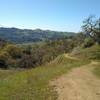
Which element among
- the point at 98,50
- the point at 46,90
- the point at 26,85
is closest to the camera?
the point at 46,90

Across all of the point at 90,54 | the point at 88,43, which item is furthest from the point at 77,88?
the point at 88,43

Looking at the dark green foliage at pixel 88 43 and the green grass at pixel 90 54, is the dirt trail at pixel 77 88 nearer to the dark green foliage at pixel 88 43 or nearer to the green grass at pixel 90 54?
the green grass at pixel 90 54

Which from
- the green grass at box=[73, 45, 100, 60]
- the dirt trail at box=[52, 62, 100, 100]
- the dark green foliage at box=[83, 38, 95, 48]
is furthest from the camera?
the dark green foliage at box=[83, 38, 95, 48]

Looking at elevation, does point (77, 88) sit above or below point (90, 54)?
above

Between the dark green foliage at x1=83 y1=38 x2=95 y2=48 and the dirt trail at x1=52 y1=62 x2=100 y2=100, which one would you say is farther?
the dark green foliage at x1=83 y1=38 x2=95 y2=48

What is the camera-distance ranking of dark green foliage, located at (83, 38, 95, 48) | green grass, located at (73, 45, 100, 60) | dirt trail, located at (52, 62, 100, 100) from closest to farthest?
dirt trail, located at (52, 62, 100, 100)
green grass, located at (73, 45, 100, 60)
dark green foliage, located at (83, 38, 95, 48)

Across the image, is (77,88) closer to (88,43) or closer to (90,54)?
(90,54)

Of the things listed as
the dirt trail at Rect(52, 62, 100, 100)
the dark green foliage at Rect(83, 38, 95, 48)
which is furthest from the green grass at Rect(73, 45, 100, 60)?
the dirt trail at Rect(52, 62, 100, 100)

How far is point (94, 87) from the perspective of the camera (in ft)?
63.5

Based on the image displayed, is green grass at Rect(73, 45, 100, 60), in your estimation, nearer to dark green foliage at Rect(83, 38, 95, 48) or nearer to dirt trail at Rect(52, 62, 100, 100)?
dark green foliage at Rect(83, 38, 95, 48)

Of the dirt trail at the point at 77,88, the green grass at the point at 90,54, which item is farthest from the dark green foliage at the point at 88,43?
the dirt trail at the point at 77,88

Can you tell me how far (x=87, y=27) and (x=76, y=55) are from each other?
64.8 ft

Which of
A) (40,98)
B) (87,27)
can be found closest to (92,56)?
(87,27)

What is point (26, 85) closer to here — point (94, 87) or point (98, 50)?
point (94, 87)
